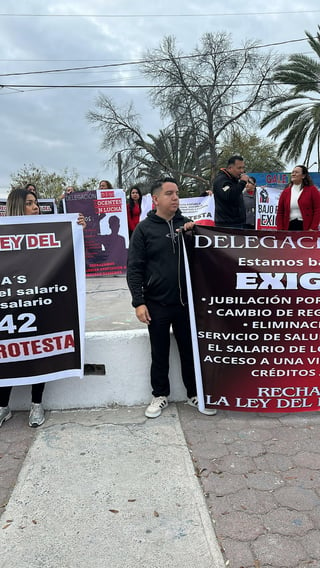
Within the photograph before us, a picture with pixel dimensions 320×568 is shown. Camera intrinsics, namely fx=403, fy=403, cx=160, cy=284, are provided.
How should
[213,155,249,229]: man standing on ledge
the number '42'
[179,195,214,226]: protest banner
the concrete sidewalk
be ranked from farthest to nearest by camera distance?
[179,195,214,226]: protest banner, [213,155,249,229]: man standing on ledge, the number '42', the concrete sidewalk

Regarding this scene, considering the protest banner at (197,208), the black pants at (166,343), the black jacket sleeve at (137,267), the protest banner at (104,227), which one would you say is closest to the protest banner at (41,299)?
the black jacket sleeve at (137,267)

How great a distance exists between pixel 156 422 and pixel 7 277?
1.49 m

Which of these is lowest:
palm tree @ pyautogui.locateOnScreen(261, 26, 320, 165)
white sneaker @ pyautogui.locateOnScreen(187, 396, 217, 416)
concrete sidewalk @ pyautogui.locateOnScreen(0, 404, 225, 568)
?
concrete sidewalk @ pyautogui.locateOnScreen(0, 404, 225, 568)

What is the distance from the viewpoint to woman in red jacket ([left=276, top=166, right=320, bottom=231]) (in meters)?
5.16

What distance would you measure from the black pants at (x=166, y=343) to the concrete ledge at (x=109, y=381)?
0.13 metres

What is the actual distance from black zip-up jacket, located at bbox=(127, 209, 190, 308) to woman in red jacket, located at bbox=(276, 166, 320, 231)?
9.53 feet

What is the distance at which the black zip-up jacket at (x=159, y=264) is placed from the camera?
115 inches

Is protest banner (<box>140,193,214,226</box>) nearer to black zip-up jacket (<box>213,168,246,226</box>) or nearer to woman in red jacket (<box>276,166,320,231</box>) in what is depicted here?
woman in red jacket (<box>276,166,320,231</box>)

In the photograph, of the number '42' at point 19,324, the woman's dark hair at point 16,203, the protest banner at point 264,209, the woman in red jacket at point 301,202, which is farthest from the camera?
the protest banner at point 264,209

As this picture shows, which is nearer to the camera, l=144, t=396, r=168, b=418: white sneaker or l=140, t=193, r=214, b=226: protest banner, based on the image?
l=144, t=396, r=168, b=418: white sneaker

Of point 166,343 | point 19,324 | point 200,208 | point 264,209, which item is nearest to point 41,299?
point 19,324

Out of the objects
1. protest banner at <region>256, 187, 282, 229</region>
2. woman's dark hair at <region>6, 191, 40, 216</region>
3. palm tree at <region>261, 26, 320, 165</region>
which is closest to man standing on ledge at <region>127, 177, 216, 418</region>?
woman's dark hair at <region>6, 191, 40, 216</region>

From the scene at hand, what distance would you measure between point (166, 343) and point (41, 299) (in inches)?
38.2

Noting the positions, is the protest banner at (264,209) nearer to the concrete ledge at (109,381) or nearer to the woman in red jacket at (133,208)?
the woman in red jacket at (133,208)
